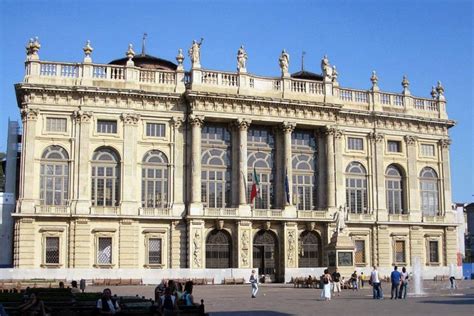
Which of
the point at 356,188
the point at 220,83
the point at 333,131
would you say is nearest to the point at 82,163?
the point at 220,83

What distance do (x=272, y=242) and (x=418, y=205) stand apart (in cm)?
1480

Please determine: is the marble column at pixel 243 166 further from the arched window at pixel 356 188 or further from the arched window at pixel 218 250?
the arched window at pixel 356 188

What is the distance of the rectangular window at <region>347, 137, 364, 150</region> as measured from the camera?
5878 cm

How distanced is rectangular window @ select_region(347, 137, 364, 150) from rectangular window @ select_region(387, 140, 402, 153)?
112 inches

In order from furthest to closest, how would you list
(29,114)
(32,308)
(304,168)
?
(304,168), (29,114), (32,308)

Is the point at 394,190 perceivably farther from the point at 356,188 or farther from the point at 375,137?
the point at 375,137

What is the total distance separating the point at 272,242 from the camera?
180ft

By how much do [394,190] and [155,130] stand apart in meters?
22.5

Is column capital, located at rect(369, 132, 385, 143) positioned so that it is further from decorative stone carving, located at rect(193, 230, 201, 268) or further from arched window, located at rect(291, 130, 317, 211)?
decorative stone carving, located at rect(193, 230, 201, 268)

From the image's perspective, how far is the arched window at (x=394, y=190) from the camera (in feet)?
196

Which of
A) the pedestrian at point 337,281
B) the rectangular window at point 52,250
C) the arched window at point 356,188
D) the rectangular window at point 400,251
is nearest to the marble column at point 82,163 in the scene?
the rectangular window at point 52,250

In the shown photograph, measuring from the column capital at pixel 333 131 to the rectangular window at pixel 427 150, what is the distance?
9136 mm

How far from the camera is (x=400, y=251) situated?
59.2m

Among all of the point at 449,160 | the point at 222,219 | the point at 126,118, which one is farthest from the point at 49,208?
the point at 449,160
